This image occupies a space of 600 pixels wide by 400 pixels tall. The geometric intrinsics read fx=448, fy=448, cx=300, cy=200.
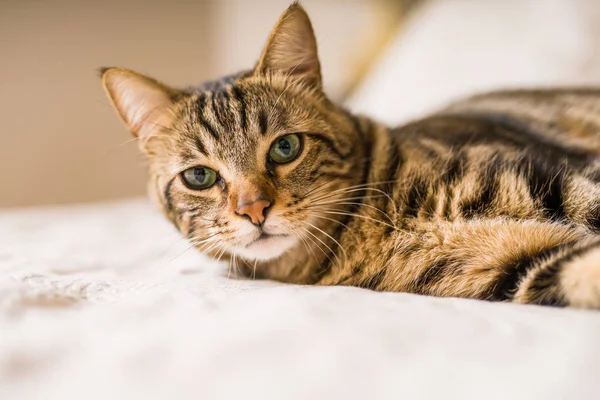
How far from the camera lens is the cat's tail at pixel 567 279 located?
1.83 feet

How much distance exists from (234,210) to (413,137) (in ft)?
1.44

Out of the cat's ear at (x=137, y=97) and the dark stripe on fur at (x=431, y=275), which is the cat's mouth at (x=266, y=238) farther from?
the cat's ear at (x=137, y=97)

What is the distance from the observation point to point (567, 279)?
1.94ft

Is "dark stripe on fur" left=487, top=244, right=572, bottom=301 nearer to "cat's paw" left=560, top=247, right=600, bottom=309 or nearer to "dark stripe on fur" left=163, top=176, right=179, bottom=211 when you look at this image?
"cat's paw" left=560, top=247, right=600, bottom=309

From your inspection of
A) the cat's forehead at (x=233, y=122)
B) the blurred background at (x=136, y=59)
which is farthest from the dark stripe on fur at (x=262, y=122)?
the blurred background at (x=136, y=59)

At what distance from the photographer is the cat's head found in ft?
2.70

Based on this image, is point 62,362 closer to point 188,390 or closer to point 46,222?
point 188,390

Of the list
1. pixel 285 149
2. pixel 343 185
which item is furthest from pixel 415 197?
pixel 285 149

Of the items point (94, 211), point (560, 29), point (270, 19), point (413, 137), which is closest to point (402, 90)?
point (560, 29)

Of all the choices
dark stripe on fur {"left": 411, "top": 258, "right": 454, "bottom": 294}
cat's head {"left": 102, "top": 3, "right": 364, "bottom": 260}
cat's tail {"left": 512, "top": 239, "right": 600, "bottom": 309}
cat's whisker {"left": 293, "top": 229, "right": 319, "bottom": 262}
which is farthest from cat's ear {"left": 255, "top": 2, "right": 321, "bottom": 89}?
cat's tail {"left": 512, "top": 239, "right": 600, "bottom": 309}

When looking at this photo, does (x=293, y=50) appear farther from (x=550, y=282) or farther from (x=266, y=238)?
(x=550, y=282)

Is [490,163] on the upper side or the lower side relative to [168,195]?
upper

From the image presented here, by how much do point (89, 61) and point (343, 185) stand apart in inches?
95.6

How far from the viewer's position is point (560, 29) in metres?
1.46
